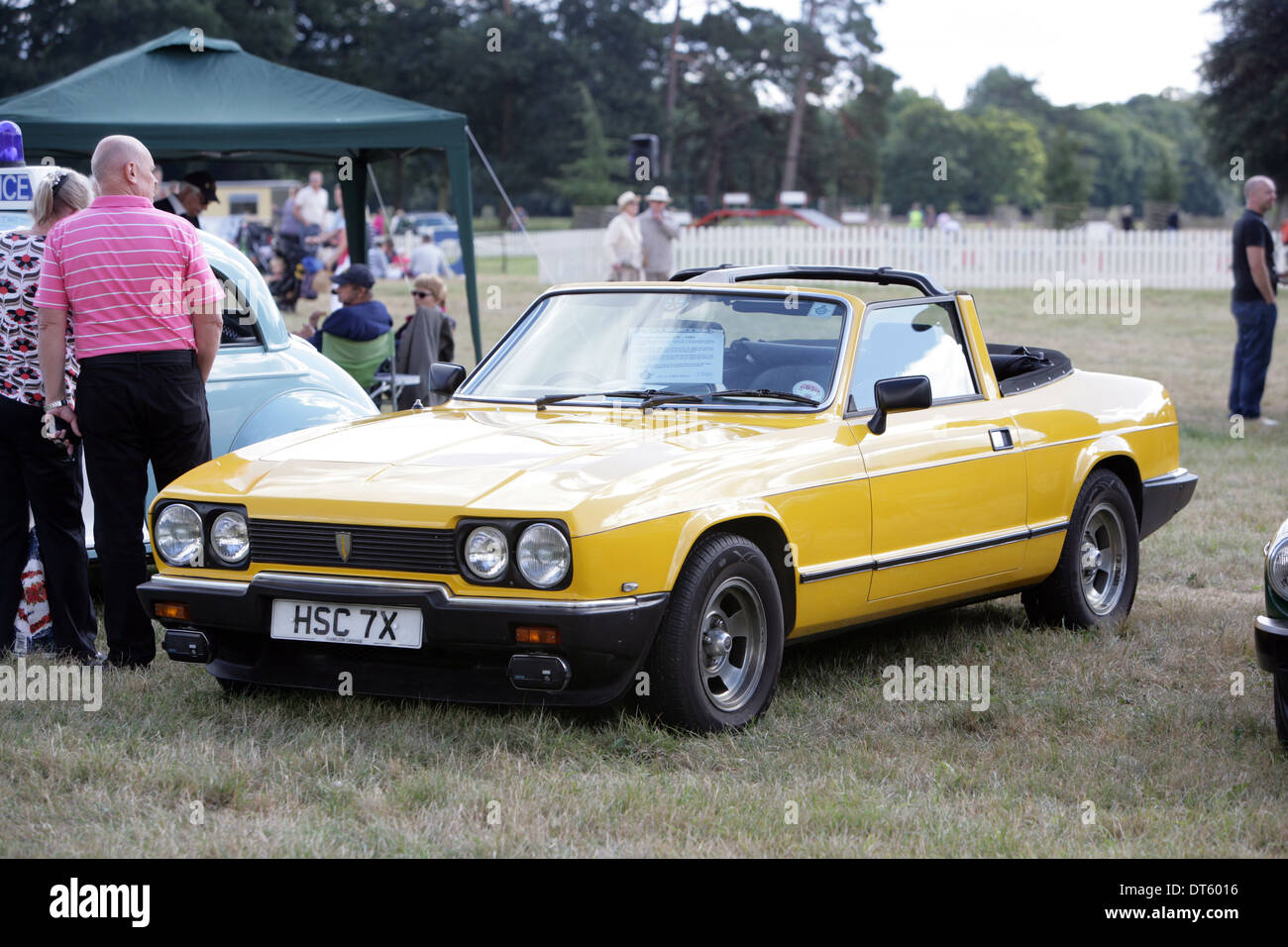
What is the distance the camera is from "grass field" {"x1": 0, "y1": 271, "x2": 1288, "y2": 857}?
4.07 meters

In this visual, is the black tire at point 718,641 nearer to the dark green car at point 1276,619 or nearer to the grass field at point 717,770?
the grass field at point 717,770

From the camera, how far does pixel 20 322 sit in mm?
5773

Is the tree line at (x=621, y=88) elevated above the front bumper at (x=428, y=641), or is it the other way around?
the tree line at (x=621, y=88)

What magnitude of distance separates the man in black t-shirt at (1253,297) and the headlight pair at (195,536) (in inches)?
393

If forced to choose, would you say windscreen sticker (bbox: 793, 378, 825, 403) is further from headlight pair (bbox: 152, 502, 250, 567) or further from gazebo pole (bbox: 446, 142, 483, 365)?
gazebo pole (bbox: 446, 142, 483, 365)

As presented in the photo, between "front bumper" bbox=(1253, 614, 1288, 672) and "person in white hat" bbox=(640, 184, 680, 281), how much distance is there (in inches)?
570

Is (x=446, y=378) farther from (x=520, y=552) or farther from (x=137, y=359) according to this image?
(x=520, y=552)

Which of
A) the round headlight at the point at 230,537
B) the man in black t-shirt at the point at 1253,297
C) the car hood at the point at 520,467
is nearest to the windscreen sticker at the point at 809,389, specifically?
the car hood at the point at 520,467

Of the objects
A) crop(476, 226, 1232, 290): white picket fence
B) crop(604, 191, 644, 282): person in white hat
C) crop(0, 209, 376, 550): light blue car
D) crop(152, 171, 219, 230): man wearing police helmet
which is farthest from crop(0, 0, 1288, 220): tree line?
crop(0, 209, 376, 550): light blue car

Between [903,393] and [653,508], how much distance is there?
4.00 feet

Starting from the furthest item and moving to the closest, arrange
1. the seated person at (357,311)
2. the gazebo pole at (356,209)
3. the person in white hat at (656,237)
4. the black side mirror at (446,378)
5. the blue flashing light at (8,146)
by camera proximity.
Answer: the person in white hat at (656,237), the gazebo pole at (356,209), the seated person at (357,311), the blue flashing light at (8,146), the black side mirror at (446,378)

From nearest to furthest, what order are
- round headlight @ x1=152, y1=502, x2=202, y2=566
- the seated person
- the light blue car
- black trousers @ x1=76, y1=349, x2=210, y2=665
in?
round headlight @ x1=152, y1=502, x2=202, y2=566
black trousers @ x1=76, y1=349, x2=210, y2=665
the light blue car
the seated person

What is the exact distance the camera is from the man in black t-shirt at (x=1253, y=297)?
1291 centimetres

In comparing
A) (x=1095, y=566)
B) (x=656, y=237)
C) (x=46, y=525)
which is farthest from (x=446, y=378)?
(x=656, y=237)
